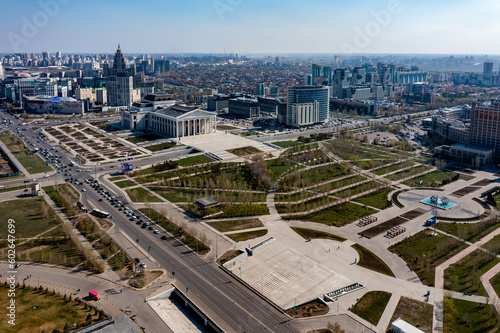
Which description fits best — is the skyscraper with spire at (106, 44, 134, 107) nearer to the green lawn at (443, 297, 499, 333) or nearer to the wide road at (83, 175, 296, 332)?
the wide road at (83, 175, 296, 332)

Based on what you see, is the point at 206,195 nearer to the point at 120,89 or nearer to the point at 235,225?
the point at 235,225

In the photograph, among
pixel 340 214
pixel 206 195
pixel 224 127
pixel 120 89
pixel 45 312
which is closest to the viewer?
pixel 45 312

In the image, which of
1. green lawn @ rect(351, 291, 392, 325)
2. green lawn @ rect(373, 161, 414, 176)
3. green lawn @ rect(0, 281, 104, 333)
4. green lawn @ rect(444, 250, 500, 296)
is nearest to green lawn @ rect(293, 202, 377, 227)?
green lawn @ rect(444, 250, 500, 296)

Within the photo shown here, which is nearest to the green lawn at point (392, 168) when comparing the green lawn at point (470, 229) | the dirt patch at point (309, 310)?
the green lawn at point (470, 229)

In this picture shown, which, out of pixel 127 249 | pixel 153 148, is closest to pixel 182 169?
pixel 153 148


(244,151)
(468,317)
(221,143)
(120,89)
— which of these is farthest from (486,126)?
(120,89)
